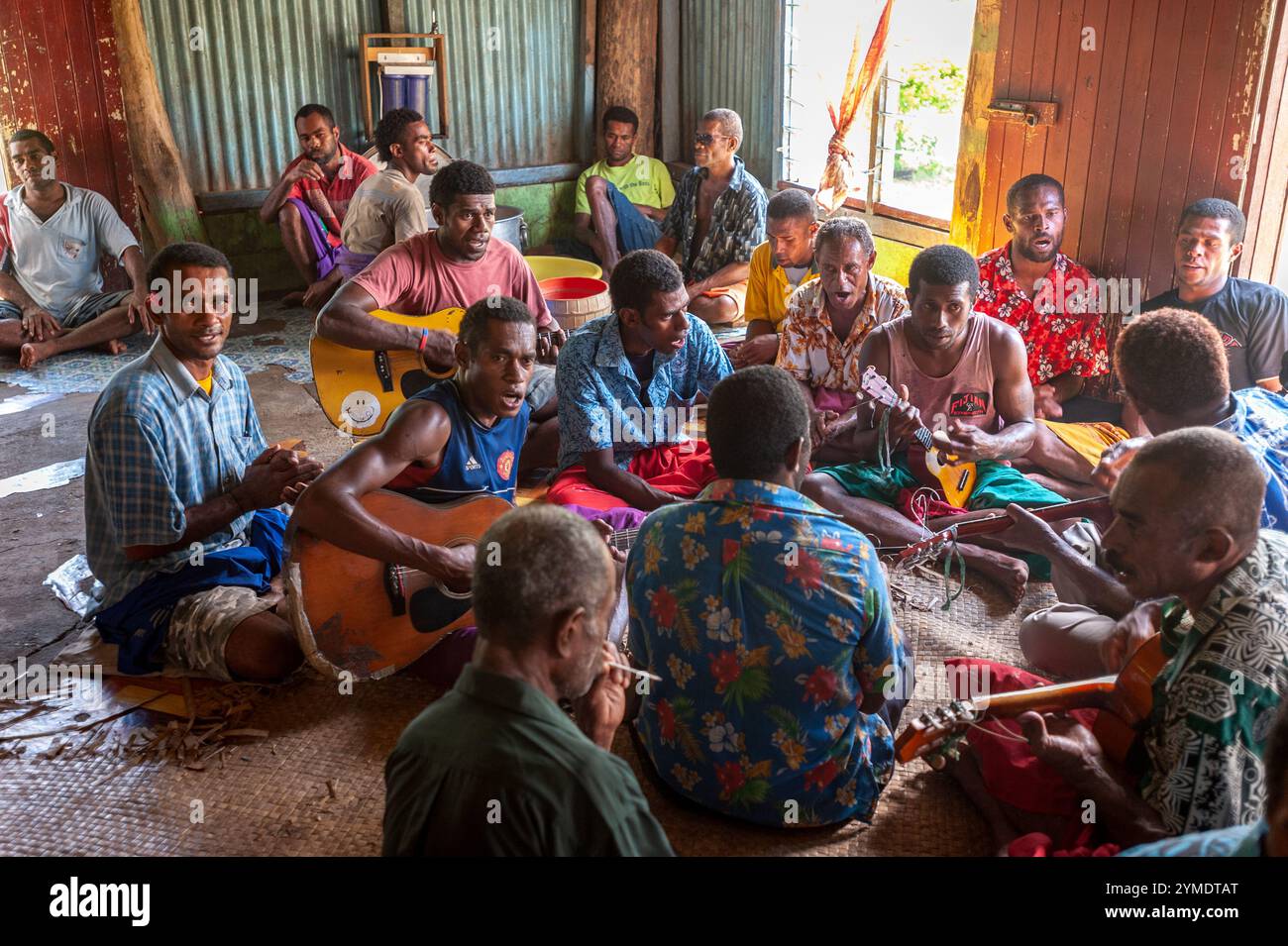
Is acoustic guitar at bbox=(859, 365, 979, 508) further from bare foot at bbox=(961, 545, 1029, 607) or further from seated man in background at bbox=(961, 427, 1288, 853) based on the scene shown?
seated man in background at bbox=(961, 427, 1288, 853)

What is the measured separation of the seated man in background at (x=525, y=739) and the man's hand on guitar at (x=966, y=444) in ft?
8.60

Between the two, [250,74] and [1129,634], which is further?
[250,74]

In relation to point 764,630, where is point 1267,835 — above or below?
above

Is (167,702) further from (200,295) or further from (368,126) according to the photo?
(368,126)

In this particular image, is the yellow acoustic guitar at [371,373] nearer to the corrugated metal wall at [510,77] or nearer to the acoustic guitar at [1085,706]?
the acoustic guitar at [1085,706]

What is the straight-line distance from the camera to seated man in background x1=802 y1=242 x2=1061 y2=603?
4258 mm

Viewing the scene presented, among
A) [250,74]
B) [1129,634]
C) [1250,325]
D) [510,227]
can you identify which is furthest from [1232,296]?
[250,74]

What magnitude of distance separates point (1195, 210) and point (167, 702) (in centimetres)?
437

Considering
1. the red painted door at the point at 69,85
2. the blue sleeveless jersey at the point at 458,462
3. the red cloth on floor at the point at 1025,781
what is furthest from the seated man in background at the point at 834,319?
the red painted door at the point at 69,85

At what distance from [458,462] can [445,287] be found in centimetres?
187

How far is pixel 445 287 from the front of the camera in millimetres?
5270

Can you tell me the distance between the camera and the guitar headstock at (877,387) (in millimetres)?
4188

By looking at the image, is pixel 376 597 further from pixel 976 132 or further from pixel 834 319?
pixel 976 132

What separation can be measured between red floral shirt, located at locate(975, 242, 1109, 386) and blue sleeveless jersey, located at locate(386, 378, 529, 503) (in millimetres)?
2691
